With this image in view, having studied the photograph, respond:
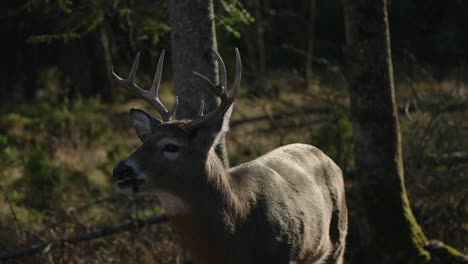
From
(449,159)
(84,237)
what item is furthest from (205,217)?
(449,159)

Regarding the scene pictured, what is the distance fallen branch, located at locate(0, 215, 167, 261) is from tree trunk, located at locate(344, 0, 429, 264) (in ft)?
8.14

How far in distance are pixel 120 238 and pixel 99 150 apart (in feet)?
22.4

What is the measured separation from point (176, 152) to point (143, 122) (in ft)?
2.02

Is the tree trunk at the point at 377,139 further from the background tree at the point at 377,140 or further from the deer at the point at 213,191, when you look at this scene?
the deer at the point at 213,191

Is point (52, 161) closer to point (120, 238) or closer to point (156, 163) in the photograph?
point (120, 238)

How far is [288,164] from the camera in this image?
6.04 m

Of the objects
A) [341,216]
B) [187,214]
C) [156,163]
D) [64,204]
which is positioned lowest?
[64,204]

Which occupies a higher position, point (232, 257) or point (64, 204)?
point (232, 257)

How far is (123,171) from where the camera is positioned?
189 inches

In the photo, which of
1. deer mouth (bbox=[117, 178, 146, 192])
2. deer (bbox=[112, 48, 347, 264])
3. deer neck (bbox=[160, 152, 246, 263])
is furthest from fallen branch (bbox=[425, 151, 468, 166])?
deer mouth (bbox=[117, 178, 146, 192])

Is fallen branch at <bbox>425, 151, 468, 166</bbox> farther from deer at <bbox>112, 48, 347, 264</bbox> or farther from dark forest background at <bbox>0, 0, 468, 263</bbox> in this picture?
deer at <bbox>112, 48, 347, 264</bbox>

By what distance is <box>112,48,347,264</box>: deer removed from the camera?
4992mm

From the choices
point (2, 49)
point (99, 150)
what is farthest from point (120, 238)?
point (2, 49)

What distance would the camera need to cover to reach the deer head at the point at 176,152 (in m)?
4.89
